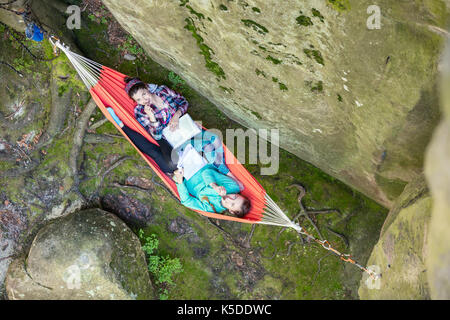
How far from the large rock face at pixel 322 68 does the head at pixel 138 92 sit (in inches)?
16.2

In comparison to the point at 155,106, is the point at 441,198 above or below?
above

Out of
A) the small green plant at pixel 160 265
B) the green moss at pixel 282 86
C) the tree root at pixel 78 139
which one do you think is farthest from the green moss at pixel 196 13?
the small green plant at pixel 160 265

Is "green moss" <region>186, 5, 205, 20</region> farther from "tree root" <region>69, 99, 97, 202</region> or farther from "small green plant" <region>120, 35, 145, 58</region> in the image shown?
"tree root" <region>69, 99, 97, 202</region>

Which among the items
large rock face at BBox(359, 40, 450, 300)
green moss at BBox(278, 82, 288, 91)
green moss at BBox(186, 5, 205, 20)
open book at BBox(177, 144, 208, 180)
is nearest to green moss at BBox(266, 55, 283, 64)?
green moss at BBox(278, 82, 288, 91)

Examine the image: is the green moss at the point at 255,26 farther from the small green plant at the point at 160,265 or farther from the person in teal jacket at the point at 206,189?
the small green plant at the point at 160,265

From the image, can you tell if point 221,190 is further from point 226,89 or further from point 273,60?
point 273,60

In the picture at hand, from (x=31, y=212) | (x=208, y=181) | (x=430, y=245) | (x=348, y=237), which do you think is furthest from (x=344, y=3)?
(x=31, y=212)

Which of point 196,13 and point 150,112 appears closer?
point 196,13

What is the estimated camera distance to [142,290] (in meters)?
3.31

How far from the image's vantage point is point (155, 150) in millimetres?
3027

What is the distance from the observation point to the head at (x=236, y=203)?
2.85 meters

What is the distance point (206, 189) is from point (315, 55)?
1.52 metres

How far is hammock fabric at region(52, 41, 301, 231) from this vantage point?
114 inches

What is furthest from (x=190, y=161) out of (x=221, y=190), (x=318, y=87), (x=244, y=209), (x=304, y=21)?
(x=304, y=21)
